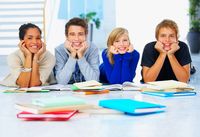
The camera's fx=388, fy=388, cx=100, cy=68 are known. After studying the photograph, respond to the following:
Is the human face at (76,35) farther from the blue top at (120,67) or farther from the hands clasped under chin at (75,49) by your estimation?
the blue top at (120,67)

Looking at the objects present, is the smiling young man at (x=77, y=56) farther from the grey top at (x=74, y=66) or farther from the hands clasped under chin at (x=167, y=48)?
the hands clasped under chin at (x=167, y=48)

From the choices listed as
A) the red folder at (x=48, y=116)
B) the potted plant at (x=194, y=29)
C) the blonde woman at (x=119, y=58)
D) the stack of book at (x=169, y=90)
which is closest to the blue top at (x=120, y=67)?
the blonde woman at (x=119, y=58)

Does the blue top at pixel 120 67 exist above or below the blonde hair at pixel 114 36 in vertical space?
below

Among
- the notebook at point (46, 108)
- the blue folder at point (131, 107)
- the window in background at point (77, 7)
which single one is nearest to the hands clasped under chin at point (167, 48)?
the blue folder at point (131, 107)

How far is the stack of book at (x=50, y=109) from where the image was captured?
136cm

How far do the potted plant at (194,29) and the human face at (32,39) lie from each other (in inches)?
157

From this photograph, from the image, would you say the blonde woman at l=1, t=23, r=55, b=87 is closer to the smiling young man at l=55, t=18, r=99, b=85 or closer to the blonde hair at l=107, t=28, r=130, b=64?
the smiling young man at l=55, t=18, r=99, b=85

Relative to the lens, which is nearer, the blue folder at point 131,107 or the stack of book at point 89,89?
the blue folder at point 131,107

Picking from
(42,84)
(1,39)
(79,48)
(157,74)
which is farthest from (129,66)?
(1,39)

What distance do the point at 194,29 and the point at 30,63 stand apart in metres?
4.21

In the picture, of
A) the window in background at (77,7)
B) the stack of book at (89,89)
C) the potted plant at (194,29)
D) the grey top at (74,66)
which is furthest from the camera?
the window in background at (77,7)

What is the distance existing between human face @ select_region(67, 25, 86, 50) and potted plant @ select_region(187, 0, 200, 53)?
3.87 metres

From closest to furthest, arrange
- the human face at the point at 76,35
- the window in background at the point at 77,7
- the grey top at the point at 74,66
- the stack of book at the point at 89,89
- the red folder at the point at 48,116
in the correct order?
the red folder at the point at 48,116
the stack of book at the point at 89,89
the grey top at the point at 74,66
the human face at the point at 76,35
the window in background at the point at 77,7

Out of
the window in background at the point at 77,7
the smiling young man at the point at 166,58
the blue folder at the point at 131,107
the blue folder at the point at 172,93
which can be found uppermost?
the window in background at the point at 77,7
